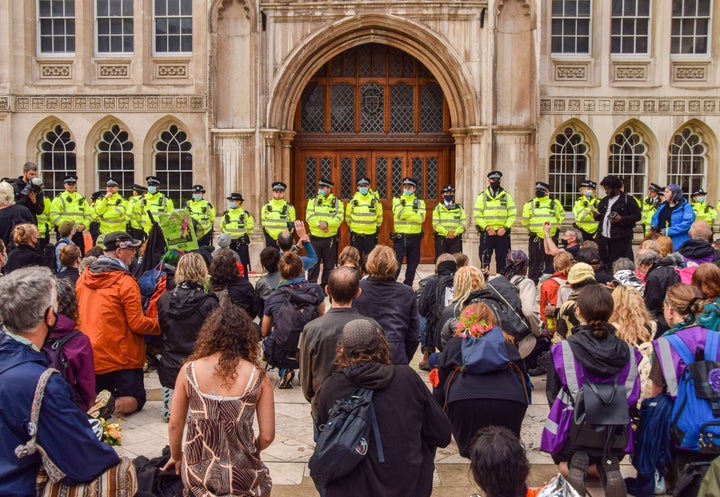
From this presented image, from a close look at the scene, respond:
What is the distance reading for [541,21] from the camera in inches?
634

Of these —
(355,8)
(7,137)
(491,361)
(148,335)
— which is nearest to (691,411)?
(491,361)

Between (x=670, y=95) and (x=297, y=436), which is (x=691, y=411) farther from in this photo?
(x=670, y=95)

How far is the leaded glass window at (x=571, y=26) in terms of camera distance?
1655cm

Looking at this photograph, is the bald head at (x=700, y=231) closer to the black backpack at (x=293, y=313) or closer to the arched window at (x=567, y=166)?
the black backpack at (x=293, y=313)

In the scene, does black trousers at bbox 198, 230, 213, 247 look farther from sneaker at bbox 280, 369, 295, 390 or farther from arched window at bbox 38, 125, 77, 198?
sneaker at bbox 280, 369, 295, 390

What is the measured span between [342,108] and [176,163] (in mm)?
3727

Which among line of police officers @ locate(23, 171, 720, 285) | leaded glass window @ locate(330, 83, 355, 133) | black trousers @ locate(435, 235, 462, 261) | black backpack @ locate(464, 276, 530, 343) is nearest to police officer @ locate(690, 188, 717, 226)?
line of police officers @ locate(23, 171, 720, 285)

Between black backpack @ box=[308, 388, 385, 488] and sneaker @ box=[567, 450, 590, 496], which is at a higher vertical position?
black backpack @ box=[308, 388, 385, 488]

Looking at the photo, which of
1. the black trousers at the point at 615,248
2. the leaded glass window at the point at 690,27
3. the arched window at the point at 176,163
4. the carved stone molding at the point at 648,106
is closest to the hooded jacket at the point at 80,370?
the black trousers at the point at 615,248

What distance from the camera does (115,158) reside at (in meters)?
16.9

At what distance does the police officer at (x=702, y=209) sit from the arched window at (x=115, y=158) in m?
11.6

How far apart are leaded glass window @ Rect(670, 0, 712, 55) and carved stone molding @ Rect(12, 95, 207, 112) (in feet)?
33.0

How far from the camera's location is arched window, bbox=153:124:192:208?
55.0 ft

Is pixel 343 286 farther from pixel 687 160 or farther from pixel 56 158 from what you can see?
pixel 687 160
